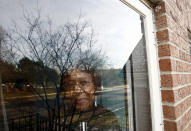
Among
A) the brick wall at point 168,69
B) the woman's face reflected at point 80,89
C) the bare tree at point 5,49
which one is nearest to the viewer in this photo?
the bare tree at point 5,49

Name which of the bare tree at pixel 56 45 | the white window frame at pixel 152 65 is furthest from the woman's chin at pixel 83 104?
the white window frame at pixel 152 65

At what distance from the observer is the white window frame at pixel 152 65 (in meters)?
1.01

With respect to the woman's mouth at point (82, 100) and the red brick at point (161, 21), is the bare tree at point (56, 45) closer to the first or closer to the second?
the woman's mouth at point (82, 100)

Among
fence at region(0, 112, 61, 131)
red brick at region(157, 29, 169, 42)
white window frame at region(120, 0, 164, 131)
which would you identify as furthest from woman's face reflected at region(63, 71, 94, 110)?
red brick at region(157, 29, 169, 42)

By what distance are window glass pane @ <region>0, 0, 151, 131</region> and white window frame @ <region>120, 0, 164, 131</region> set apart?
1.5 inches

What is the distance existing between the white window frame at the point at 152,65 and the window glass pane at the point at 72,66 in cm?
4

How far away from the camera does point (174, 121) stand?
96 centimetres

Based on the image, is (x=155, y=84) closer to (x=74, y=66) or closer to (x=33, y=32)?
(x=74, y=66)

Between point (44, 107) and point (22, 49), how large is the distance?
26 centimetres

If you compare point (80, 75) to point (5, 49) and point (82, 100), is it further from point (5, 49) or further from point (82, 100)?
point (5, 49)

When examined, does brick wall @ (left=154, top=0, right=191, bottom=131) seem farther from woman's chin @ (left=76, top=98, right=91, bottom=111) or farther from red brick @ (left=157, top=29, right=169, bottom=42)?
woman's chin @ (left=76, top=98, right=91, bottom=111)

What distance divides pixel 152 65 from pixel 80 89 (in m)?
0.63

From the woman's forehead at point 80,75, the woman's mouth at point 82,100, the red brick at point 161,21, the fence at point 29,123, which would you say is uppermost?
the red brick at point 161,21

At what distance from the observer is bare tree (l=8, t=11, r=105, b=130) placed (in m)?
0.55
